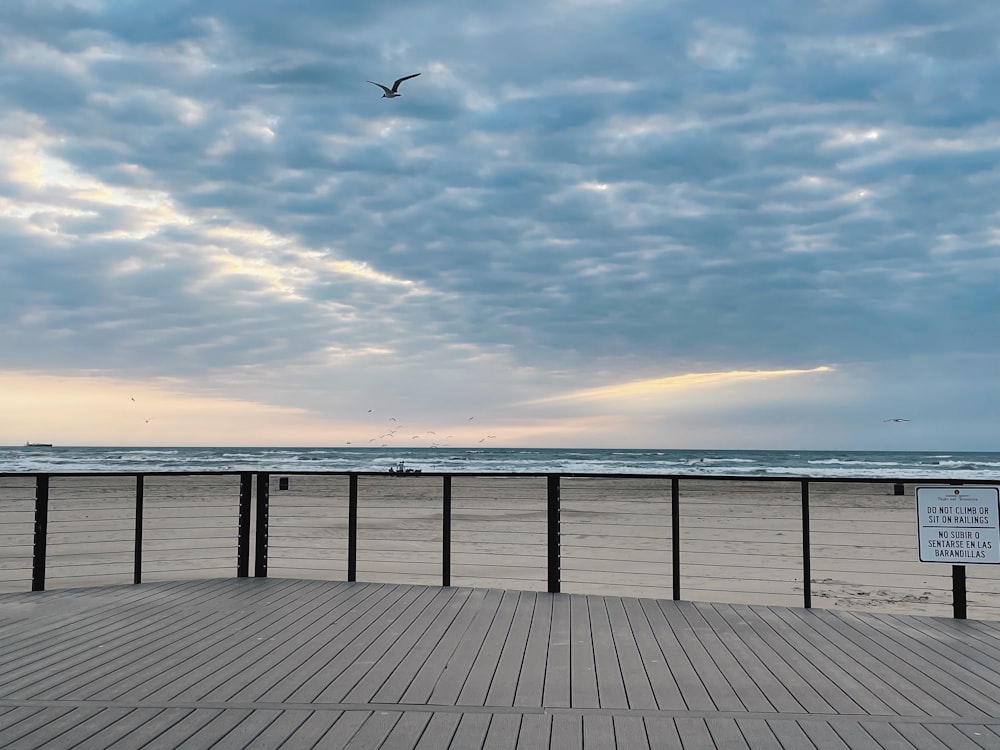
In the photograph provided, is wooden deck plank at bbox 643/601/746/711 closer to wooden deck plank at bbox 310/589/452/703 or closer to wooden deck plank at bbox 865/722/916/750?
wooden deck plank at bbox 865/722/916/750

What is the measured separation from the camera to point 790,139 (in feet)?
35.3

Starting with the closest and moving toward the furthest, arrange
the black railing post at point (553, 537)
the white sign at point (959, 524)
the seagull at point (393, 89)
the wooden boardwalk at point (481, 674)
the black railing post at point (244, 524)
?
the wooden boardwalk at point (481, 674) → the white sign at point (959, 524) → the black railing post at point (553, 537) → the black railing post at point (244, 524) → the seagull at point (393, 89)

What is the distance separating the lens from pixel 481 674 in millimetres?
3152

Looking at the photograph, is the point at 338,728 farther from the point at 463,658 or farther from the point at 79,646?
the point at 79,646

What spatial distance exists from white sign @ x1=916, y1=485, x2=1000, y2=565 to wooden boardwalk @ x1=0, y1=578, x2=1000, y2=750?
1.51ft

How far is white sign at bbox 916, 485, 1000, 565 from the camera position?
4.55 metres

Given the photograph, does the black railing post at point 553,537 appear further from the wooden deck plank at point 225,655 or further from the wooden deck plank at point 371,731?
the wooden deck plank at point 371,731

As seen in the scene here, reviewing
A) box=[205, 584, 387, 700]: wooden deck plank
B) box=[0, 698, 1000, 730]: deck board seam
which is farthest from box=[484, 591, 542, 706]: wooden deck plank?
box=[205, 584, 387, 700]: wooden deck plank

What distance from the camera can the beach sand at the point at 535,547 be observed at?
7.25 m

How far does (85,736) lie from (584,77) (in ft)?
28.8

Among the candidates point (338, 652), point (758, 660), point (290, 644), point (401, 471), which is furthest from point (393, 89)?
point (758, 660)

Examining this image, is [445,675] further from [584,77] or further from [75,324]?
[75,324]

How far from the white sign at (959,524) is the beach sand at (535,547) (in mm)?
321

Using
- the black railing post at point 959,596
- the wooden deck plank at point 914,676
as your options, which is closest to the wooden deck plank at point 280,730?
the wooden deck plank at point 914,676
